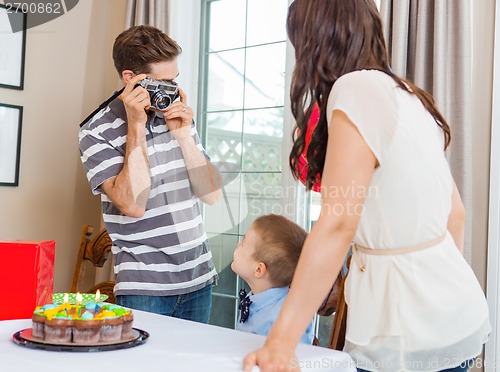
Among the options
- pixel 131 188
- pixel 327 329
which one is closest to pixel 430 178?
pixel 131 188

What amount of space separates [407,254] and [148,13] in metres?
2.62

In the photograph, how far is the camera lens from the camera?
6.30 ft

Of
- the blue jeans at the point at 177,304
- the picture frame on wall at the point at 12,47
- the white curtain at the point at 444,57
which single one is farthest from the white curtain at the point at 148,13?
the blue jeans at the point at 177,304

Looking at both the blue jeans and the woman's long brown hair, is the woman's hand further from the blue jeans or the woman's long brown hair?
the blue jeans

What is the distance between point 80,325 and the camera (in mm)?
1125

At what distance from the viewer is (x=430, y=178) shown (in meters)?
1.02

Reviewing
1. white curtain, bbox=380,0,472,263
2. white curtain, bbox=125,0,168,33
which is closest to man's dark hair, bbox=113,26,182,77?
white curtain, bbox=380,0,472,263

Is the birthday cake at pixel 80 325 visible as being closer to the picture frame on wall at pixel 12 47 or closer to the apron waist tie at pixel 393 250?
the apron waist tie at pixel 393 250

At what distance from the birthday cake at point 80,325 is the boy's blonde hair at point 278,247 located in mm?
536

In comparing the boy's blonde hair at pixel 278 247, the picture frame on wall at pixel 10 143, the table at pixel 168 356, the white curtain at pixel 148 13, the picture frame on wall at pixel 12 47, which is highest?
the white curtain at pixel 148 13

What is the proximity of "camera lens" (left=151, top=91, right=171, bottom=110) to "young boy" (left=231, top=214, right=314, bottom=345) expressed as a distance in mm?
483

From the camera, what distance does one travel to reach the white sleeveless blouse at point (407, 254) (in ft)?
3.26

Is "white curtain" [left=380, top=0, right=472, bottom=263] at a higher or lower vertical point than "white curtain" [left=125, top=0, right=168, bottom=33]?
lower

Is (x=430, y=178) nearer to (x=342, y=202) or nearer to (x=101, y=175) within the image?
(x=342, y=202)
